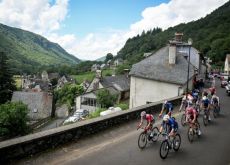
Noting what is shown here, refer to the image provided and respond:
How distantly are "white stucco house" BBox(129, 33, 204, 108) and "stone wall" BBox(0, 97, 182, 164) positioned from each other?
52.0 ft

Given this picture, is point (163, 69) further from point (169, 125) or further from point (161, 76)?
point (169, 125)

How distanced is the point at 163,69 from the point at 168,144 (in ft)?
71.3

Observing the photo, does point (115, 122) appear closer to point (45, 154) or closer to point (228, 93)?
point (45, 154)

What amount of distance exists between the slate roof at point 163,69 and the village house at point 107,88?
22.4m

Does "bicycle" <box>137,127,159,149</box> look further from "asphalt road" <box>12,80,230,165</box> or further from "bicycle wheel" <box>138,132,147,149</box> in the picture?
"asphalt road" <box>12,80,230,165</box>

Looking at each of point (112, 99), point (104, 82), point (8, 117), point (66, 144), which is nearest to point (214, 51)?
point (104, 82)

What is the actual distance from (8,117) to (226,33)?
392 ft

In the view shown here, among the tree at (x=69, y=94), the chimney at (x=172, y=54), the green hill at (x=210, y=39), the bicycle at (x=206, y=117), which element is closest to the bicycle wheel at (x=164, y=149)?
the bicycle at (x=206, y=117)

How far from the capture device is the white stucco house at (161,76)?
31047 millimetres

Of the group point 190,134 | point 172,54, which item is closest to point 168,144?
point 190,134

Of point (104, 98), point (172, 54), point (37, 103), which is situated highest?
point (172, 54)

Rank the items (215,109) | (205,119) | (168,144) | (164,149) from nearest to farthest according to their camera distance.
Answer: (164,149) → (168,144) → (205,119) → (215,109)

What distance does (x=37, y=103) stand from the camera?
58094mm

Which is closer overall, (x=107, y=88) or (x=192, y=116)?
(x=192, y=116)
